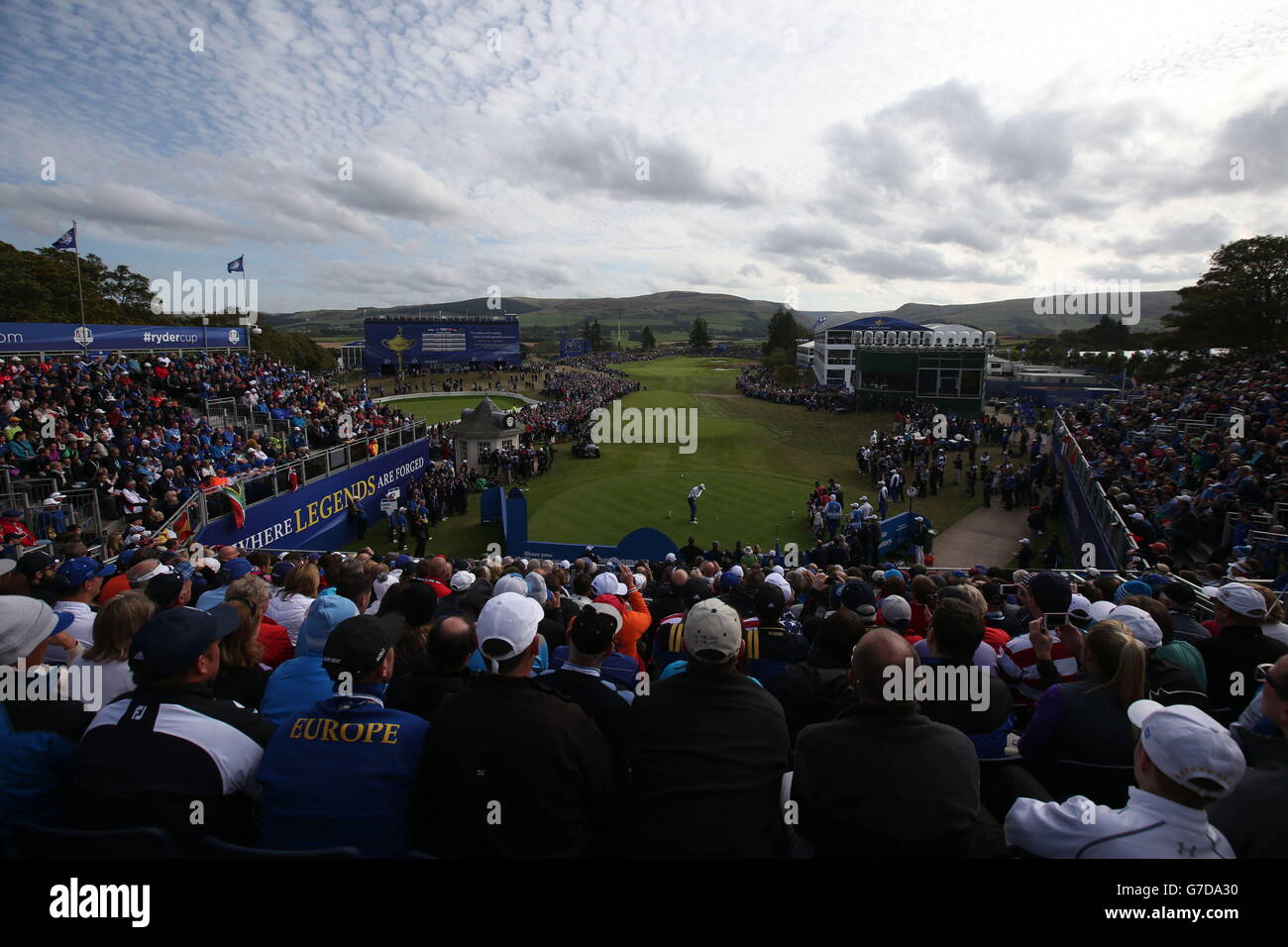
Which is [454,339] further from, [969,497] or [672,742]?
[672,742]

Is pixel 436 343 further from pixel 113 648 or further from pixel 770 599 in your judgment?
pixel 113 648

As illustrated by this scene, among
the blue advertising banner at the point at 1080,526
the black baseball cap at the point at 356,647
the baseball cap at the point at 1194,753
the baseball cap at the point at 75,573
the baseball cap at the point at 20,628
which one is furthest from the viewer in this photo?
the blue advertising banner at the point at 1080,526

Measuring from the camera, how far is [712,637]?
9.80 feet

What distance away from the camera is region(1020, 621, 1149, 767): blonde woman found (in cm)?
331

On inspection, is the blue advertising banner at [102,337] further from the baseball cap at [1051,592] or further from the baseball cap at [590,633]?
the baseball cap at [1051,592]

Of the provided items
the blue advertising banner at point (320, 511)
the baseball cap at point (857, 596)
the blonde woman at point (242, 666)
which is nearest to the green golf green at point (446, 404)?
the blue advertising banner at point (320, 511)

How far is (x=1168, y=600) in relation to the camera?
673 cm

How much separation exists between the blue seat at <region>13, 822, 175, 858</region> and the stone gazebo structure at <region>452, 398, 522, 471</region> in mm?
26504

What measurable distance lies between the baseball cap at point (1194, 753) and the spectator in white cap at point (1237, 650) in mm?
3450

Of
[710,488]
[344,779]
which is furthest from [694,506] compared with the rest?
[344,779]

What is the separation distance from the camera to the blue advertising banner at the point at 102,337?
65.0ft

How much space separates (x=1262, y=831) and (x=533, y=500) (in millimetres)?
24347
